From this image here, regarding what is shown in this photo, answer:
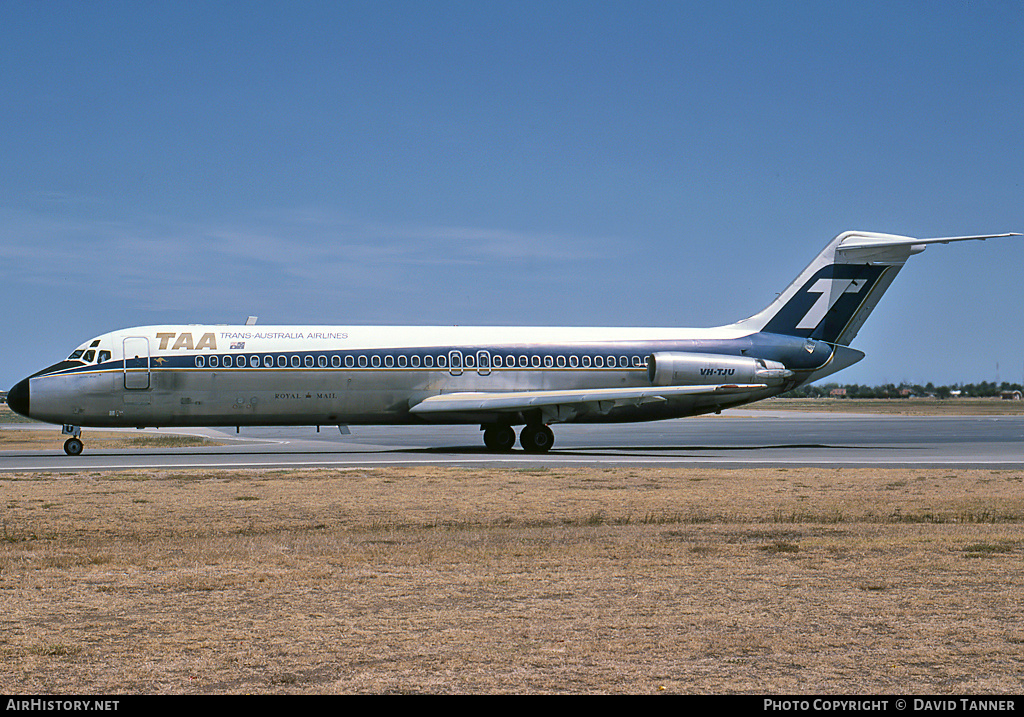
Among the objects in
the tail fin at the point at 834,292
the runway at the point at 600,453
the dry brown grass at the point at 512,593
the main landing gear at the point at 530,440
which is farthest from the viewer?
the tail fin at the point at 834,292

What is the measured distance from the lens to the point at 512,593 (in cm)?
927

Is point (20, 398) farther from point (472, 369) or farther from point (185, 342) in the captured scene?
point (472, 369)

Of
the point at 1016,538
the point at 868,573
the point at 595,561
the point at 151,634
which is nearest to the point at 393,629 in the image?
the point at 151,634

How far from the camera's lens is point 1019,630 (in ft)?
25.2

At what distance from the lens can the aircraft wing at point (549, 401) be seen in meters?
31.9

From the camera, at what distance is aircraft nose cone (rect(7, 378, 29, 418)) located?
29.6 metres

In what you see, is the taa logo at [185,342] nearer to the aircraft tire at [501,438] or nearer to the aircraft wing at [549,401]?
the aircraft wing at [549,401]

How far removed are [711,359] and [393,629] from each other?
28.2 m

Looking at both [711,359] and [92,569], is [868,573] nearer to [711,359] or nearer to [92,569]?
[92,569]

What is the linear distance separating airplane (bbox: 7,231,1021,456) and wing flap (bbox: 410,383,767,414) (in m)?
0.05

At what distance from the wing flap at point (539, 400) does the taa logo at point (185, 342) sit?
22.0 ft

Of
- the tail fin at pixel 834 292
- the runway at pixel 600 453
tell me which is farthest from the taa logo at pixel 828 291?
the runway at pixel 600 453

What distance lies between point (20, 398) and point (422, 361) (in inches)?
480
